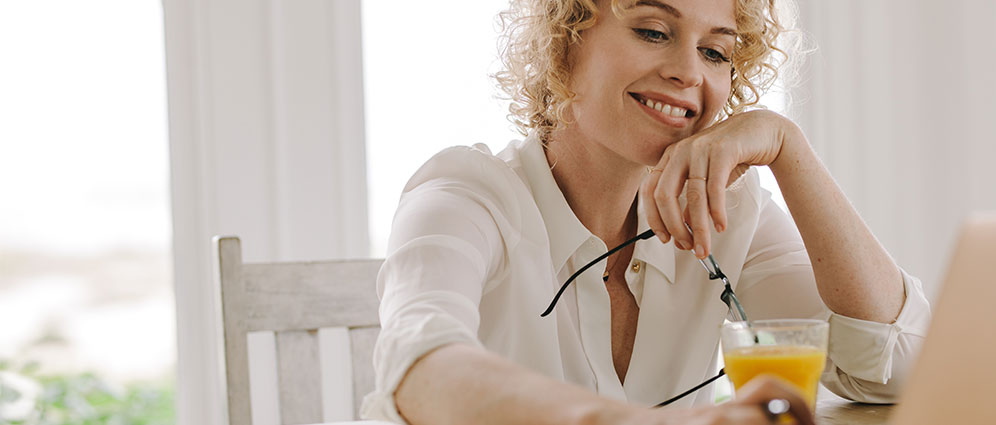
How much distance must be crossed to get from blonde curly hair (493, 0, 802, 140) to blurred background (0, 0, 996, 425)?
0.68 metres

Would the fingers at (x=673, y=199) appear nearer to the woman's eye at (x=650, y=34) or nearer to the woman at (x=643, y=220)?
the woman at (x=643, y=220)

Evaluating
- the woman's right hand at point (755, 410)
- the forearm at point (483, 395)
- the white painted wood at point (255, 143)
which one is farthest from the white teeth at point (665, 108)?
the white painted wood at point (255, 143)

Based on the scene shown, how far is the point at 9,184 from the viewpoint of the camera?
2.09 metres

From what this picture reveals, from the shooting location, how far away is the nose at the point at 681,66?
1190mm

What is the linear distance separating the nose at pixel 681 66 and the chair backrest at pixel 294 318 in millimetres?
567

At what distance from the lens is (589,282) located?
124cm

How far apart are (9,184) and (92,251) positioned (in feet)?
0.77

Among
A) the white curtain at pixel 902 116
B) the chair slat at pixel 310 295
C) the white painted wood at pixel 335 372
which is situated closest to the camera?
the chair slat at pixel 310 295

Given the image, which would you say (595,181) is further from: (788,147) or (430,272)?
(430,272)

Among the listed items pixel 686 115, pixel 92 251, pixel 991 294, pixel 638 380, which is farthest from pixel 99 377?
pixel 991 294

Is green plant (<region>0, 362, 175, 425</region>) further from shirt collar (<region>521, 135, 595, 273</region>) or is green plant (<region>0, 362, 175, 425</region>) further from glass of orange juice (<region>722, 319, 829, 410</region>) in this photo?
glass of orange juice (<region>722, 319, 829, 410</region>)

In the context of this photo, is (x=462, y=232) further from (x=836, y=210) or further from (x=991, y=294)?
(x=991, y=294)

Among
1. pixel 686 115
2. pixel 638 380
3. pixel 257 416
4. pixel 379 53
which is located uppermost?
pixel 379 53

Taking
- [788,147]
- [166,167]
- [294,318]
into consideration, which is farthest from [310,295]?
[166,167]
